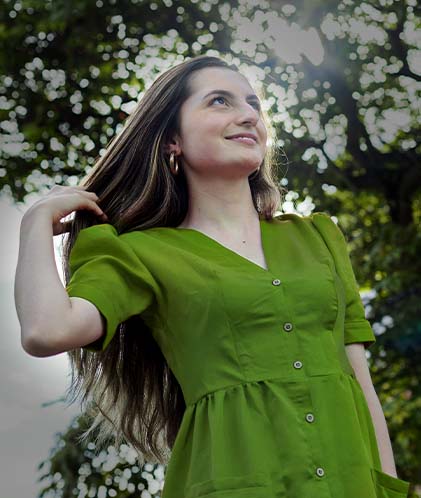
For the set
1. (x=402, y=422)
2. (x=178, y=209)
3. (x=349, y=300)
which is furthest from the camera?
(x=402, y=422)

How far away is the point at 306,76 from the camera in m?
7.29

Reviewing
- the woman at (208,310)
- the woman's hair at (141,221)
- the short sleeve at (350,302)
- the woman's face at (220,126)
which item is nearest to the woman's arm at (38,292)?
the woman at (208,310)

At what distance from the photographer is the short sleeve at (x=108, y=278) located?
78.8 inches

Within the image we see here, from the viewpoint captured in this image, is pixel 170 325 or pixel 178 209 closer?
pixel 170 325

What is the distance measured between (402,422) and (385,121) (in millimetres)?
2341

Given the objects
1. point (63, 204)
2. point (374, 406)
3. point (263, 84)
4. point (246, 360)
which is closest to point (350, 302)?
point (374, 406)

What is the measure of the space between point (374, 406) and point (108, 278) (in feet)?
2.37

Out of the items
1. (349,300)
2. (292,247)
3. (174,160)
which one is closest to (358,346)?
(349,300)

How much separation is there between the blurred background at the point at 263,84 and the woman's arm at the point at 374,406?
476 cm

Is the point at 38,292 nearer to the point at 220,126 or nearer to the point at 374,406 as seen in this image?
the point at 220,126

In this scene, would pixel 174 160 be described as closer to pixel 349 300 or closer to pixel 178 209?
pixel 178 209

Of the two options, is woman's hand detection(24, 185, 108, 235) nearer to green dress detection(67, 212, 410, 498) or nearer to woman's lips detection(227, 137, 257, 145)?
green dress detection(67, 212, 410, 498)

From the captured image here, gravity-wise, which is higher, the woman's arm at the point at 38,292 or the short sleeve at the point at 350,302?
the woman's arm at the point at 38,292

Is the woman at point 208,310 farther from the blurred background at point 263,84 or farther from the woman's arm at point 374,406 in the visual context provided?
the blurred background at point 263,84
